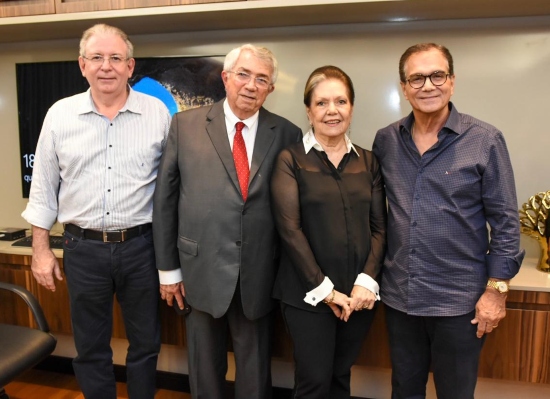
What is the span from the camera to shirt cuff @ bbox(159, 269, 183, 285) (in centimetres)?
171

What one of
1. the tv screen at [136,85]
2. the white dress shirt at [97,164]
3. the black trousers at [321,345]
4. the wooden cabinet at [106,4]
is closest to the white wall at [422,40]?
the tv screen at [136,85]

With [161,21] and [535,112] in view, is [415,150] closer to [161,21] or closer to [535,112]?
[535,112]

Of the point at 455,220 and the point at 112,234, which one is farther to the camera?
the point at 112,234

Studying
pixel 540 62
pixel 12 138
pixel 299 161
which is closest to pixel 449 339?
pixel 299 161

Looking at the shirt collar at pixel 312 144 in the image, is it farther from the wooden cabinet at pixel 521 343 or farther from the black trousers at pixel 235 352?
the wooden cabinet at pixel 521 343

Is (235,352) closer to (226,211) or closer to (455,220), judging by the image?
(226,211)

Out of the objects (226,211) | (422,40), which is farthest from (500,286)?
(422,40)

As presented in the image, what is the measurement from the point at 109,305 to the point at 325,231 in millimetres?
953

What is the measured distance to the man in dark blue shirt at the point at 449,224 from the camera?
56.7 inches

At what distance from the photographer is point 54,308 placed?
7.22 ft

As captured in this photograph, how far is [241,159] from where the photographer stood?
64.5 inches

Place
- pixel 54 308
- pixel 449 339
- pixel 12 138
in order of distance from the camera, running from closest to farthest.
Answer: pixel 449 339
pixel 54 308
pixel 12 138

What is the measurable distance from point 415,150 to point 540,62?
3.05ft

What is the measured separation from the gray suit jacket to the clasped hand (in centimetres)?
27
